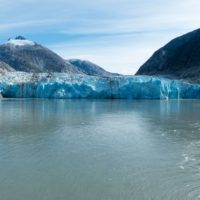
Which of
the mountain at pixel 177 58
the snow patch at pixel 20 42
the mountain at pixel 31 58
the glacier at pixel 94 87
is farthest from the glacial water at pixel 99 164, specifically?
the snow patch at pixel 20 42

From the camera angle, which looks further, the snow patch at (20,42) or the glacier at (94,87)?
the snow patch at (20,42)

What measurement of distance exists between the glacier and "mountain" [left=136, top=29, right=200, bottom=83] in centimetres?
2773

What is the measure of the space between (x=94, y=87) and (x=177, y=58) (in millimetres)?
43766

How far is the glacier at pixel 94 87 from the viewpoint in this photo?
48.6 metres

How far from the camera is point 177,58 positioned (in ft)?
291

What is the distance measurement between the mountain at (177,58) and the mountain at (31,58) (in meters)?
77.5

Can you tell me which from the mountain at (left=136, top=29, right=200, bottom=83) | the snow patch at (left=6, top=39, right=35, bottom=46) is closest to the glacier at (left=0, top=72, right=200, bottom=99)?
the mountain at (left=136, top=29, right=200, bottom=83)

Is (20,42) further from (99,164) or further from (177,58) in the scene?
(99,164)

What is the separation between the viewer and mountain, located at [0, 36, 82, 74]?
168m

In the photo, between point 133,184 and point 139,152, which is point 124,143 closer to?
point 139,152

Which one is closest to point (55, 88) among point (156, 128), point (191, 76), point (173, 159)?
point (191, 76)

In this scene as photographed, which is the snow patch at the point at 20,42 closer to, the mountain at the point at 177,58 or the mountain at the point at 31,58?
the mountain at the point at 31,58

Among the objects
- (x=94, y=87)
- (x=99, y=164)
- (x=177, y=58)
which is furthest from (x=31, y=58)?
(x=99, y=164)

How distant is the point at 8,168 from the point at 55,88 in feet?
137
